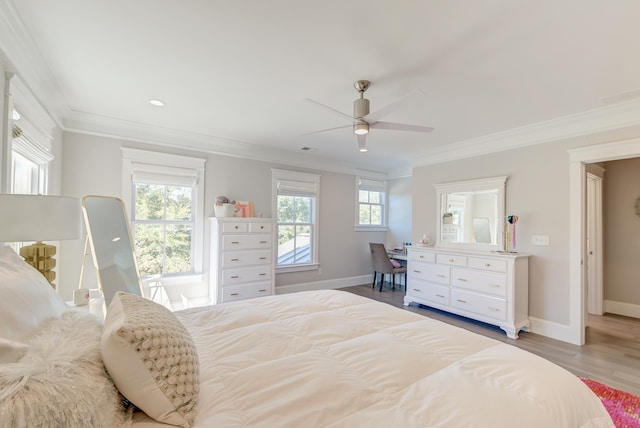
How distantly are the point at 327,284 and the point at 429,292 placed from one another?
1.93 m

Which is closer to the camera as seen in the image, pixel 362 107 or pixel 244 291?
pixel 362 107

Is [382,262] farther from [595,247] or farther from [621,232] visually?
[621,232]

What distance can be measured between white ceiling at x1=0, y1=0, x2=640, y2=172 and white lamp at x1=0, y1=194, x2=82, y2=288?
43.5 inches

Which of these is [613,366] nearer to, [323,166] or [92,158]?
[323,166]

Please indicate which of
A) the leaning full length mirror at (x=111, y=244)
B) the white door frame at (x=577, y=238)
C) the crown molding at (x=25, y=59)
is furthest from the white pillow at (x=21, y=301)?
the white door frame at (x=577, y=238)

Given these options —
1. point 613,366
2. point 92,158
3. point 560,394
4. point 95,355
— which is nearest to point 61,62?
point 92,158

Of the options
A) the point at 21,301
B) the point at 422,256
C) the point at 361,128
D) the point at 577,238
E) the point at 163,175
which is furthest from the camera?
the point at 422,256

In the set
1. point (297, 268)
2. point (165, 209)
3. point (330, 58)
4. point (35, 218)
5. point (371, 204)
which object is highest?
point (330, 58)

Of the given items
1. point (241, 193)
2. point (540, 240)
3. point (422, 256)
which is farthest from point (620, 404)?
point (241, 193)

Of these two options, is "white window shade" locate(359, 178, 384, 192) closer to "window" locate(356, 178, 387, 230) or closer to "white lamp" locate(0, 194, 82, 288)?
"window" locate(356, 178, 387, 230)

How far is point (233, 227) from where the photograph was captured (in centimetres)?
410

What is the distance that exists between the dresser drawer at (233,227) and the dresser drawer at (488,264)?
Answer: 308 centimetres

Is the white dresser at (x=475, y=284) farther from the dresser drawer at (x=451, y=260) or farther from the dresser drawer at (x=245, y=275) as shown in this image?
the dresser drawer at (x=245, y=275)

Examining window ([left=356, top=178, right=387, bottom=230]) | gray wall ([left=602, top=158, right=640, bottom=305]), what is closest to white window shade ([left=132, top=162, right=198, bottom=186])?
window ([left=356, top=178, right=387, bottom=230])
